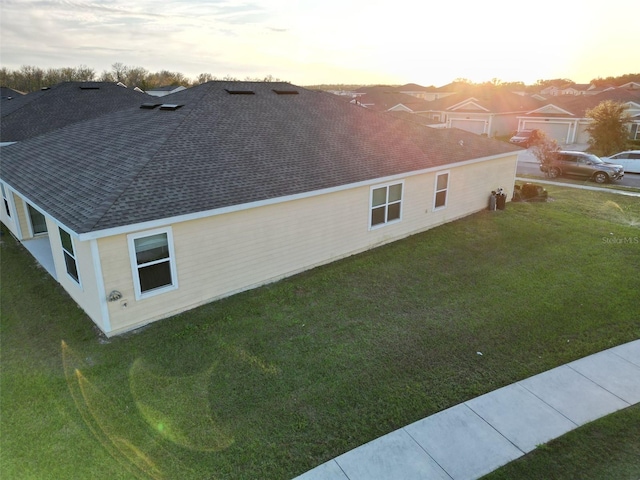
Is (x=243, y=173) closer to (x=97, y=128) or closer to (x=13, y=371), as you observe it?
(x=13, y=371)

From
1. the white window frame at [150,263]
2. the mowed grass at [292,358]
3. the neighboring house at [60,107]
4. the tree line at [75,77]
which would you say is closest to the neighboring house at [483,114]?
the neighboring house at [60,107]

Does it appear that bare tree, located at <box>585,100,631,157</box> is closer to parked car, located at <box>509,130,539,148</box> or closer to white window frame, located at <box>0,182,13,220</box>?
parked car, located at <box>509,130,539,148</box>

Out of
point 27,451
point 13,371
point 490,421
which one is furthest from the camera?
point 13,371

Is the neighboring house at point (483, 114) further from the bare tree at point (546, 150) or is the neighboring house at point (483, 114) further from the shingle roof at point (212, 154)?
the shingle roof at point (212, 154)

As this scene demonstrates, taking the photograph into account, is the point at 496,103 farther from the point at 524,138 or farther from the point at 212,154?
the point at 212,154

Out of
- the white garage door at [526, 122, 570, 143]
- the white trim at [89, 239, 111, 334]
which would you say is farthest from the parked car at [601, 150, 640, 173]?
the white trim at [89, 239, 111, 334]

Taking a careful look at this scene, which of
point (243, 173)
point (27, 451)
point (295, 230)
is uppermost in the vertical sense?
point (243, 173)

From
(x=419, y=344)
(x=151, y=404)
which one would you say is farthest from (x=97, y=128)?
(x=419, y=344)
